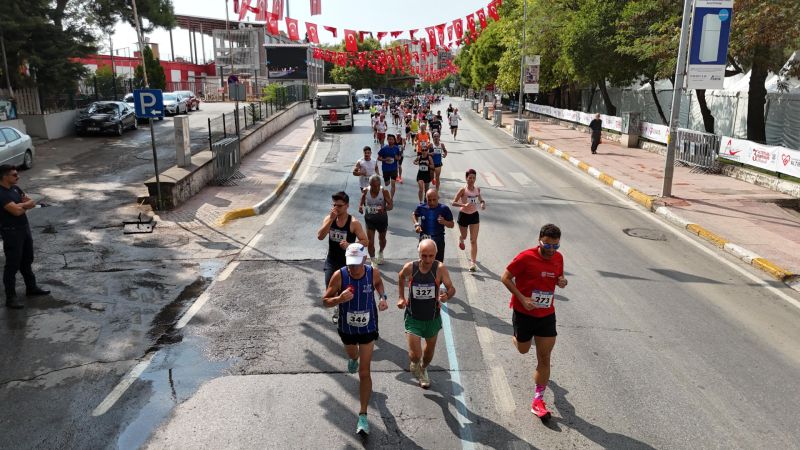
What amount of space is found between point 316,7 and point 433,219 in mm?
39128

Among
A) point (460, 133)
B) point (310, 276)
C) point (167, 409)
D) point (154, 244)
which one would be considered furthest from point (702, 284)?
point (460, 133)

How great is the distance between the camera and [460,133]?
1416 inches

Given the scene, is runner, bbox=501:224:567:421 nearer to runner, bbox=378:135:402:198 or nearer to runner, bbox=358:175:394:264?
runner, bbox=358:175:394:264

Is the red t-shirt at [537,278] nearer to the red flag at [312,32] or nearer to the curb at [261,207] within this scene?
the curb at [261,207]

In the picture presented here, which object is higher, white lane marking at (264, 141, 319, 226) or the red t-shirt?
the red t-shirt

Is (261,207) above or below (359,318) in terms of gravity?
below

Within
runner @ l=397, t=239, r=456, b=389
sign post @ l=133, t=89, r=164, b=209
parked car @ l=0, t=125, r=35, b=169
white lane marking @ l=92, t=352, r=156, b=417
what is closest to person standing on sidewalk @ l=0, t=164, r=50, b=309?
white lane marking @ l=92, t=352, r=156, b=417

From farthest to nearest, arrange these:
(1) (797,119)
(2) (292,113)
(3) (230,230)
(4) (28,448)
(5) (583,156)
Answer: (2) (292,113), (5) (583,156), (1) (797,119), (3) (230,230), (4) (28,448)

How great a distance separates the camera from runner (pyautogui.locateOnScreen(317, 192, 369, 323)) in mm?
7098

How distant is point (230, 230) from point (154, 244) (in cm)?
168

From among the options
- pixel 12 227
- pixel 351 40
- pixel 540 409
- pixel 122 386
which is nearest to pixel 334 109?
pixel 351 40

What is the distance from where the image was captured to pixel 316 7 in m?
43.4

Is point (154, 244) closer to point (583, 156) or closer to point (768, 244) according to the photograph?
point (768, 244)

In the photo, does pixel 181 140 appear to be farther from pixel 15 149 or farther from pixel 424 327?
pixel 424 327
